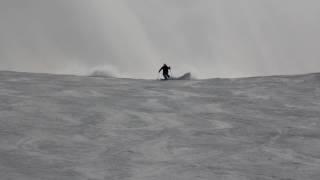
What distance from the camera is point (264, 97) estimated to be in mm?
23156

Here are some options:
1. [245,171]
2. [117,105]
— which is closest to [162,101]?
[117,105]

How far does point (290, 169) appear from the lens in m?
11.9

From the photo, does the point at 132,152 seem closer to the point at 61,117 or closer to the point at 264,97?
the point at 61,117

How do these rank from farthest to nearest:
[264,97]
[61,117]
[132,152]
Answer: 1. [264,97]
2. [61,117]
3. [132,152]

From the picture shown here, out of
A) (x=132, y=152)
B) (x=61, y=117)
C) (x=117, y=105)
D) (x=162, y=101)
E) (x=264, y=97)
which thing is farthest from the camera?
(x=264, y=97)

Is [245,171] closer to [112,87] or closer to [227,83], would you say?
[112,87]

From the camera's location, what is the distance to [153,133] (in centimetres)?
1484

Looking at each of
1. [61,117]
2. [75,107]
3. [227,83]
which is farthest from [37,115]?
[227,83]

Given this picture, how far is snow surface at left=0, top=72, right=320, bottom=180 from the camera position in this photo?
1130cm

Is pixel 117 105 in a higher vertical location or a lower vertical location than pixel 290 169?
higher

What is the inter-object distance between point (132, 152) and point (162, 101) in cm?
812

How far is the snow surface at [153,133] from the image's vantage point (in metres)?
11.3

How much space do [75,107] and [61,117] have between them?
1.82 metres

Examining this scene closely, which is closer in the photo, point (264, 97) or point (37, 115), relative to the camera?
point (37, 115)
